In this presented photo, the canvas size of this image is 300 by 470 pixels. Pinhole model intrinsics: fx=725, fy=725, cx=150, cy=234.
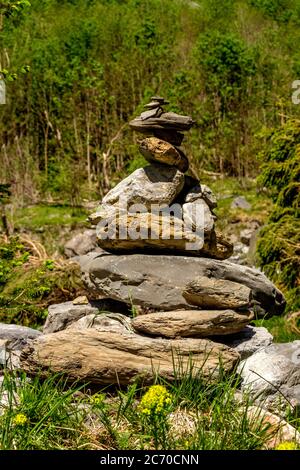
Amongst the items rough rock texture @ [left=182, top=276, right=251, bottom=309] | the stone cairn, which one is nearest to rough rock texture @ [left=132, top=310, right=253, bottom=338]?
the stone cairn

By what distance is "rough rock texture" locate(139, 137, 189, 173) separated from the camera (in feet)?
25.6

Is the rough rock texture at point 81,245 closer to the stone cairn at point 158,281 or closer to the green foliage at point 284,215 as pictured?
the green foliage at point 284,215

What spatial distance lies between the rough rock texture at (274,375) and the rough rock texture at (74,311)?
191cm

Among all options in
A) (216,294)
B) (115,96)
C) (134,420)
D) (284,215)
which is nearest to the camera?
(134,420)

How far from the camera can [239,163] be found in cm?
2325

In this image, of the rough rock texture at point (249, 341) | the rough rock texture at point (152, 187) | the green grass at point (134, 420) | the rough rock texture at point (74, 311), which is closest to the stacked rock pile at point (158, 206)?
the rough rock texture at point (152, 187)

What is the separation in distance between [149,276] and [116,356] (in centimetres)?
163

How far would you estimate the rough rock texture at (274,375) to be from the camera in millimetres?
6520

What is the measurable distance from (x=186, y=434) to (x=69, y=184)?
16452mm

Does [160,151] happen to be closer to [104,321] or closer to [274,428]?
[104,321]

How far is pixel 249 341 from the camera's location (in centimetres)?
734

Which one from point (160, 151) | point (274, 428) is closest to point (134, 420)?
point (274, 428)
